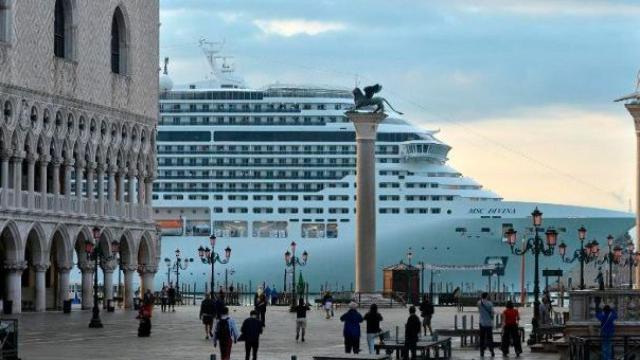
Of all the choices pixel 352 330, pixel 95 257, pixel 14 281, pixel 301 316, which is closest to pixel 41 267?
pixel 14 281

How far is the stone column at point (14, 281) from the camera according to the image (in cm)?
6456

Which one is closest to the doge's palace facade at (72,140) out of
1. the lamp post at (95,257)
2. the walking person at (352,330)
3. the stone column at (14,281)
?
the stone column at (14,281)

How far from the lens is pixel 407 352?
3456 centimetres

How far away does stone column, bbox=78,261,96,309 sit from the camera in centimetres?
7219

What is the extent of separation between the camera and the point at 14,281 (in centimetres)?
6488

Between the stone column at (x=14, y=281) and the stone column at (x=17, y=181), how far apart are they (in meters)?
2.14

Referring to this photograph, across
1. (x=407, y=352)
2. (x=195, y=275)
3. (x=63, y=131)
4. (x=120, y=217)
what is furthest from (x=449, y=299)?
(x=407, y=352)

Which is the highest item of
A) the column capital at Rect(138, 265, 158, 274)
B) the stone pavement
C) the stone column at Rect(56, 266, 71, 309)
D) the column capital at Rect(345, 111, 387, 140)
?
the column capital at Rect(345, 111, 387, 140)

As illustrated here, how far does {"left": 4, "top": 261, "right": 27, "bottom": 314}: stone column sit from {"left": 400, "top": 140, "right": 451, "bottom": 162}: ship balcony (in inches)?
2260

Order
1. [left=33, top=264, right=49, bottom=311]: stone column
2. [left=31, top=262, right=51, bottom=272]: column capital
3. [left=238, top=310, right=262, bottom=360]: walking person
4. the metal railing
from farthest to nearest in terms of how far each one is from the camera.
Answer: [left=33, top=264, right=49, bottom=311]: stone column
[left=31, top=262, right=51, bottom=272]: column capital
[left=238, top=310, right=262, bottom=360]: walking person
the metal railing

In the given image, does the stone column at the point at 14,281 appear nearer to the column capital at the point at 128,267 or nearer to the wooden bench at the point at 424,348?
the column capital at the point at 128,267

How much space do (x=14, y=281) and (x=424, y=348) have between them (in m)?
33.1

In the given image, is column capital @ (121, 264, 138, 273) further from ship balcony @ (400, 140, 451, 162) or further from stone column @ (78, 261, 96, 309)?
ship balcony @ (400, 140, 451, 162)

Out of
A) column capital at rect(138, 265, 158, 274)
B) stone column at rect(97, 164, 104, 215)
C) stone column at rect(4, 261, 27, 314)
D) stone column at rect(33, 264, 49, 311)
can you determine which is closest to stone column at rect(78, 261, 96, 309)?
stone column at rect(97, 164, 104, 215)
